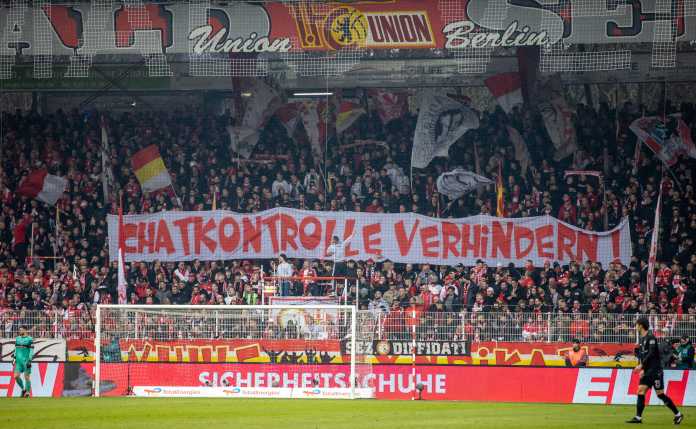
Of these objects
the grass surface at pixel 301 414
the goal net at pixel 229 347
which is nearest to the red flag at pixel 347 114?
the goal net at pixel 229 347

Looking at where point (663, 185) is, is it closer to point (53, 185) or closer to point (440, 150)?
point (440, 150)

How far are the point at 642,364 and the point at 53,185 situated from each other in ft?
71.0

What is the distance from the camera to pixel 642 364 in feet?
53.7

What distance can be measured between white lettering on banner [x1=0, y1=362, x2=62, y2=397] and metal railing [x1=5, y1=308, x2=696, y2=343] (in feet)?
2.78

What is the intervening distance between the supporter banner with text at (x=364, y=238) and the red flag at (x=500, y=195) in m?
0.72

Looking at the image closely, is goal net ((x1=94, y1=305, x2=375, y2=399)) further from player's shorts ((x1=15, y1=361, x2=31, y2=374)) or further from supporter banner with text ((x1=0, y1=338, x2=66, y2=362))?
player's shorts ((x1=15, y1=361, x2=31, y2=374))

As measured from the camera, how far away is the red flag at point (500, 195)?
31.5 metres

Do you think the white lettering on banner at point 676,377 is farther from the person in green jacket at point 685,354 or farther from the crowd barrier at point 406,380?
the person in green jacket at point 685,354

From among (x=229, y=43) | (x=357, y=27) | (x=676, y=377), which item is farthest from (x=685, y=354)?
(x=229, y=43)

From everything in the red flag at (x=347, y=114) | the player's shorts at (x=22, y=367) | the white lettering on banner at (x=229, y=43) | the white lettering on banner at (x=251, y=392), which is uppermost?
the white lettering on banner at (x=229, y=43)

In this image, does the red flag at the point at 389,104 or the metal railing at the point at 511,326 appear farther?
the red flag at the point at 389,104

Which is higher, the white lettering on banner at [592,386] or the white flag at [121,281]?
the white flag at [121,281]

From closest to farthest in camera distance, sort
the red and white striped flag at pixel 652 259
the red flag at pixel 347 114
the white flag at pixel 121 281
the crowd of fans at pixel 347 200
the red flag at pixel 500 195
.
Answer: the red and white striped flag at pixel 652 259, the crowd of fans at pixel 347 200, the white flag at pixel 121 281, the red flag at pixel 500 195, the red flag at pixel 347 114

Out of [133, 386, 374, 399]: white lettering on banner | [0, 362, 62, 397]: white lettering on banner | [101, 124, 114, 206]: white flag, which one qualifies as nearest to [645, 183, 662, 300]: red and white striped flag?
[133, 386, 374, 399]: white lettering on banner
